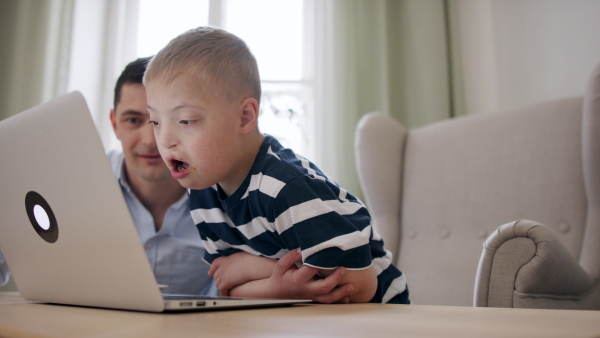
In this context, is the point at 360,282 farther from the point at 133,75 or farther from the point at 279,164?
the point at 133,75

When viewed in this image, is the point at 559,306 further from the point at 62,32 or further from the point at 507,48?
the point at 62,32

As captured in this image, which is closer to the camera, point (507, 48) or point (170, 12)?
point (507, 48)

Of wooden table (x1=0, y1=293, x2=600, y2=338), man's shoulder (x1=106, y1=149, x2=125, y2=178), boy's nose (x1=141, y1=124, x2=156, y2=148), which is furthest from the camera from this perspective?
man's shoulder (x1=106, y1=149, x2=125, y2=178)

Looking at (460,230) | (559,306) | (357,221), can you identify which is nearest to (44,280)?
(357,221)

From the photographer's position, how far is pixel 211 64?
82 cm

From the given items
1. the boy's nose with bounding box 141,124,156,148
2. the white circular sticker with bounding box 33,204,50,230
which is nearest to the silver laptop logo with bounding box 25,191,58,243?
the white circular sticker with bounding box 33,204,50,230

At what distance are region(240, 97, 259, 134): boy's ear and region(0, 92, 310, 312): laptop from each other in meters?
0.35

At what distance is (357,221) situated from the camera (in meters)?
0.80

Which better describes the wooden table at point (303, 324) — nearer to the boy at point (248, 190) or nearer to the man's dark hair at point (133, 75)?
the boy at point (248, 190)

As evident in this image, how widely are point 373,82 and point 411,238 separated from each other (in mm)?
1069

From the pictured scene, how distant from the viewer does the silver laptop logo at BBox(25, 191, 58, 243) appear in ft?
1.86

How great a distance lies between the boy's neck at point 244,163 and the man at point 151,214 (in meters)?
0.49

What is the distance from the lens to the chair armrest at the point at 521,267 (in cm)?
95

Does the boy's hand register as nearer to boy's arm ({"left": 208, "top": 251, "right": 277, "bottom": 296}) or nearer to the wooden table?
boy's arm ({"left": 208, "top": 251, "right": 277, "bottom": 296})
